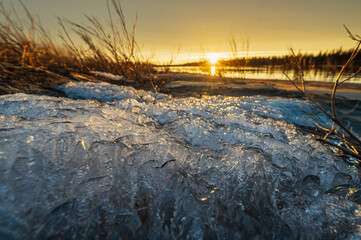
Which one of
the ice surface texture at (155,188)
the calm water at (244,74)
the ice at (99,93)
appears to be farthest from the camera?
the calm water at (244,74)

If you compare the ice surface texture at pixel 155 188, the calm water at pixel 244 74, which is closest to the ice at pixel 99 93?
the ice surface texture at pixel 155 188

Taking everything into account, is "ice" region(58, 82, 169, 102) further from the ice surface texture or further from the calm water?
the calm water

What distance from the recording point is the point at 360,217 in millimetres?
653

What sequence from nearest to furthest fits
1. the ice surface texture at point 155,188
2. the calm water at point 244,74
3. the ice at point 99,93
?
1. the ice surface texture at point 155,188
2. the ice at point 99,93
3. the calm water at point 244,74

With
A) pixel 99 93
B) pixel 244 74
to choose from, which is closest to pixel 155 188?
pixel 99 93

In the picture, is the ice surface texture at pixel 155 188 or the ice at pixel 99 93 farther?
the ice at pixel 99 93

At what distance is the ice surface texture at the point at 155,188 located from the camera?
51cm

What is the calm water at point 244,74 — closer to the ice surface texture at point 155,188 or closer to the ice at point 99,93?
the ice at point 99,93

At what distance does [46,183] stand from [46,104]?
1062 mm

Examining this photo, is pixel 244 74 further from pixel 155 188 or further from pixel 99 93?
pixel 155 188

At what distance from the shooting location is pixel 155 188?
69 centimetres

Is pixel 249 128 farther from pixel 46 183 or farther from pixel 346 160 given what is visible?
pixel 46 183

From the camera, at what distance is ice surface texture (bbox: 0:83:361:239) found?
512mm

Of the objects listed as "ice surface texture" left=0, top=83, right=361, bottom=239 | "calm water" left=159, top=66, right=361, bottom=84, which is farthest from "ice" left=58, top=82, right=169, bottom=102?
"calm water" left=159, top=66, right=361, bottom=84
